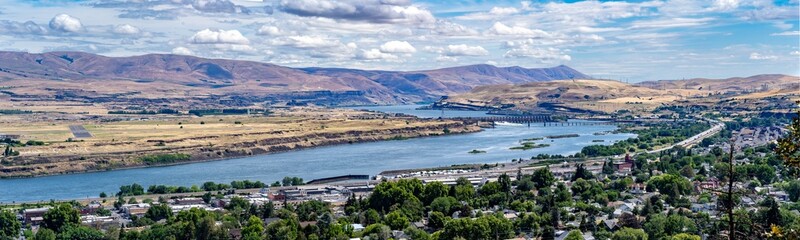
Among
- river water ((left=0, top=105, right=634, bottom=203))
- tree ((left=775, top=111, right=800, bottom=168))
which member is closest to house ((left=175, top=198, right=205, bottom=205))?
river water ((left=0, top=105, right=634, bottom=203))

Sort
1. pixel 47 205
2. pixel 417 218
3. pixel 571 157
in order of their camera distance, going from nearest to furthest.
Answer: pixel 417 218 → pixel 47 205 → pixel 571 157

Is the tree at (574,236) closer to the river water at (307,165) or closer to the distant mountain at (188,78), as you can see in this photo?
the river water at (307,165)

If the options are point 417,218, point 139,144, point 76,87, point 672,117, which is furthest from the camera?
point 76,87

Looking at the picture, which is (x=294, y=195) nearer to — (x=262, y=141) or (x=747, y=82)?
(x=262, y=141)

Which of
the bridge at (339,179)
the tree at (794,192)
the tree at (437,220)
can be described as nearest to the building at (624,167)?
the bridge at (339,179)

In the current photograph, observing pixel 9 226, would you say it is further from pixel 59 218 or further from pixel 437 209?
pixel 437 209

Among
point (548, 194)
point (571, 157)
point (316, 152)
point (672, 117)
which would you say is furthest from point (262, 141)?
point (672, 117)
